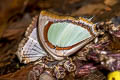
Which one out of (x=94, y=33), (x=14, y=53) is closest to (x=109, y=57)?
(x=94, y=33)

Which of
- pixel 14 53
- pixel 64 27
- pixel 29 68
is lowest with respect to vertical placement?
pixel 29 68

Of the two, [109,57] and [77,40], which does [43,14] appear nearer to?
[77,40]

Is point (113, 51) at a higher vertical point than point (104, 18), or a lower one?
lower

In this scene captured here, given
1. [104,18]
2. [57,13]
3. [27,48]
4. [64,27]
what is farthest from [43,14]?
[104,18]

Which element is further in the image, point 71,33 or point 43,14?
point 71,33

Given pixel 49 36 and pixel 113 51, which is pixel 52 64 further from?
pixel 113 51

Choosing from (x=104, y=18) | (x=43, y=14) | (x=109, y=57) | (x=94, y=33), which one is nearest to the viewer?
(x=109, y=57)

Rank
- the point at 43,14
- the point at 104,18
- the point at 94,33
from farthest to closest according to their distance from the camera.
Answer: the point at 104,18, the point at 94,33, the point at 43,14
